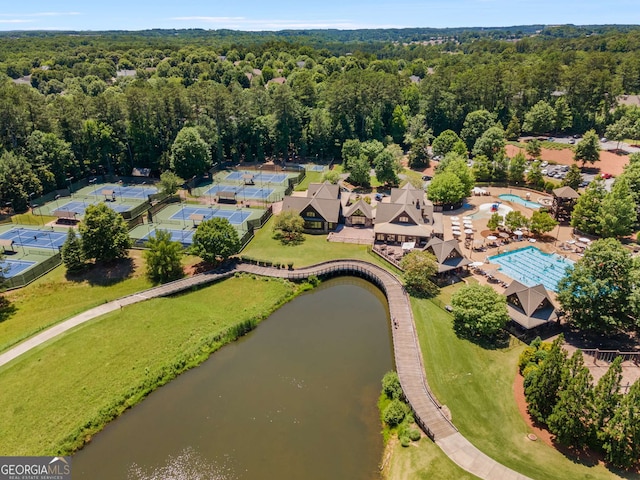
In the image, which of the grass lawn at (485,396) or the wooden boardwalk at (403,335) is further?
the wooden boardwalk at (403,335)

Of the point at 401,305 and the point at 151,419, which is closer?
the point at 151,419

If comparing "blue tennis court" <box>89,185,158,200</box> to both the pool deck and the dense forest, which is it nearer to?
the dense forest

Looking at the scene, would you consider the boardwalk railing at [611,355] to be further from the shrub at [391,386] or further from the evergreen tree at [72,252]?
the evergreen tree at [72,252]

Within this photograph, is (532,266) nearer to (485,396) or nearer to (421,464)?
(485,396)

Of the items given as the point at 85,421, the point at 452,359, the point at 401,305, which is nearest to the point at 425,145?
the point at 401,305

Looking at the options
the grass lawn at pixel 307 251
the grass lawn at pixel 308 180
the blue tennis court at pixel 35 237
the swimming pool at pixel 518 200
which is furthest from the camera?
the grass lawn at pixel 308 180

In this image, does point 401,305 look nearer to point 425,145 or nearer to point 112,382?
point 112,382

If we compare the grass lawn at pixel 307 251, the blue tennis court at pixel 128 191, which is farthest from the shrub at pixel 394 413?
the blue tennis court at pixel 128 191
